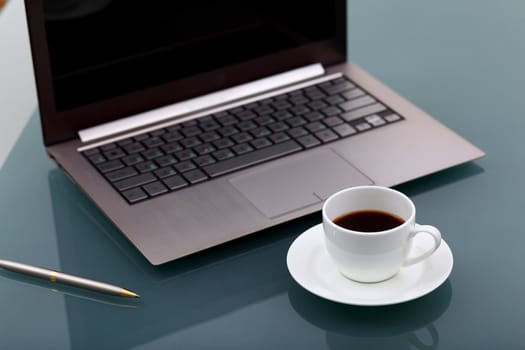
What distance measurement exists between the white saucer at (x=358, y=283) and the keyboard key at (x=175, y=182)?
177 millimetres

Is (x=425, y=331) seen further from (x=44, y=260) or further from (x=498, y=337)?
(x=44, y=260)

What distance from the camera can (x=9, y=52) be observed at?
167cm

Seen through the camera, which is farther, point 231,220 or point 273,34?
point 273,34

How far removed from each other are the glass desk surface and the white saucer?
2cm

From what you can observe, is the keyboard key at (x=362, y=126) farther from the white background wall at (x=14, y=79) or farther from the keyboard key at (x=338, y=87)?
the white background wall at (x=14, y=79)

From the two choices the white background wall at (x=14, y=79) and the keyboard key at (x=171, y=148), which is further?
the white background wall at (x=14, y=79)

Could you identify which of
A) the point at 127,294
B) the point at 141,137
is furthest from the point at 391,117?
the point at 127,294

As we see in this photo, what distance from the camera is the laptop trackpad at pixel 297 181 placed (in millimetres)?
1173

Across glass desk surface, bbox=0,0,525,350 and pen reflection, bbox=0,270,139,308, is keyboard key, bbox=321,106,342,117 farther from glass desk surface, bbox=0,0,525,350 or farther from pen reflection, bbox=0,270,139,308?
pen reflection, bbox=0,270,139,308

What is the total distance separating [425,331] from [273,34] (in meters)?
0.56

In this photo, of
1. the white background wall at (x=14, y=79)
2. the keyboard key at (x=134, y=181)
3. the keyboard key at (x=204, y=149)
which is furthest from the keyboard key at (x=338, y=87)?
the white background wall at (x=14, y=79)

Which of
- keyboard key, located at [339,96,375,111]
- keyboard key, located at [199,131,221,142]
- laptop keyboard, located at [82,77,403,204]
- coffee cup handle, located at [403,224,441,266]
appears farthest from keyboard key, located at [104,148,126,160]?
coffee cup handle, located at [403,224,441,266]

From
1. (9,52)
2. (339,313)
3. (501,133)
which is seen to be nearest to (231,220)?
(339,313)

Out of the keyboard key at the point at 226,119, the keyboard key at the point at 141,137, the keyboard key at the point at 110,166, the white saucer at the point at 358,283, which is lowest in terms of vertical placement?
the white saucer at the point at 358,283
